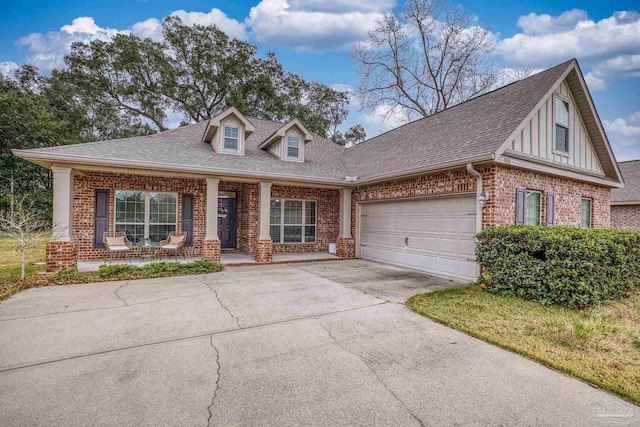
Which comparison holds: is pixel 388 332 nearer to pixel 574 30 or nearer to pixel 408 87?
pixel 574 30

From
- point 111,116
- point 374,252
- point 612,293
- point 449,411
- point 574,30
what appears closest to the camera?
point 449,411

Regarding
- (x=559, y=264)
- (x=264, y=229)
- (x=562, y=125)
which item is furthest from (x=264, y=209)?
(x=562, y=125)

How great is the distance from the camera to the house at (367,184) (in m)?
7.57

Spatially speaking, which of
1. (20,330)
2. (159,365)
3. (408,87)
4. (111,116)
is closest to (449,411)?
(159,365)

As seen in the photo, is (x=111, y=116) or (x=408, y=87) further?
(x=111, y=116)

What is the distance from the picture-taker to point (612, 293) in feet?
19.6

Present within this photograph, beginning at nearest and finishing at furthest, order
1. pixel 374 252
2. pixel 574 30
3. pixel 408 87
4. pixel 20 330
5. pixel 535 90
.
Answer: pixel 20 330 → pixel 535 90 → pixel 374 252 → pixel 574 30 → pixel 408 87

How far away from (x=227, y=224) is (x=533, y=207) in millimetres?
10339

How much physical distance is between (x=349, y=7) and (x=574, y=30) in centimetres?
967

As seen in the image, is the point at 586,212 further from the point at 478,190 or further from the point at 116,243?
the point at 116,243

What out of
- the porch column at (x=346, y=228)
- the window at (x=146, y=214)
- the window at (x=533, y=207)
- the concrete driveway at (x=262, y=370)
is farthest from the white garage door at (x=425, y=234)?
the window at (x=146, y=214)

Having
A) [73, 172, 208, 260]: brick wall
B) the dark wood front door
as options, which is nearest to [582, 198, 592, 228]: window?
the dark wood front door

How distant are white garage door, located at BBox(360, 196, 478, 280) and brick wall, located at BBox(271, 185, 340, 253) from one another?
152 cm

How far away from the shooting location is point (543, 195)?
26.9 feet
